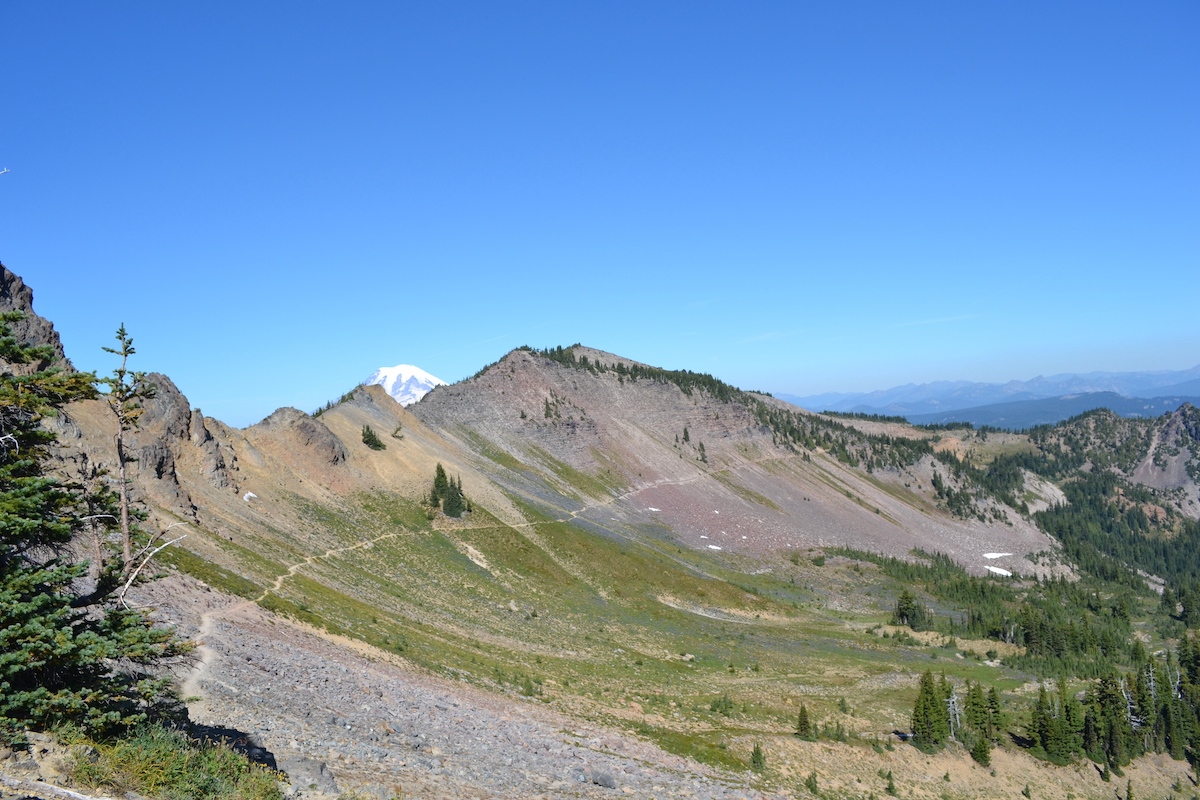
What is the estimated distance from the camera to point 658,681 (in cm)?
5456

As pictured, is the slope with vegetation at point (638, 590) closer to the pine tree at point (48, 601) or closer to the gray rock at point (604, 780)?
the gray rock at point (604, 780)

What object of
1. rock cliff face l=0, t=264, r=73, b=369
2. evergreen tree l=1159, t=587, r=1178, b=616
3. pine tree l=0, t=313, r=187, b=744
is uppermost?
Answer: rock cliff face l=0, t=264, r=73, b=369

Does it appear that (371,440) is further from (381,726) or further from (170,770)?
(170,770)

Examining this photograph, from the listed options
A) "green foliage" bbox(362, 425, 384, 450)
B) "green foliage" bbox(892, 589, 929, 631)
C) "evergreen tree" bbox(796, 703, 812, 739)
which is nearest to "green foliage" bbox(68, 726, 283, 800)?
"evergreen tree" bbox(796, 703, 812, 739)

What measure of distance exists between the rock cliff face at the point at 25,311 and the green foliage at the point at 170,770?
39.2 meters

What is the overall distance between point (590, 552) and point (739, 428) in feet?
333

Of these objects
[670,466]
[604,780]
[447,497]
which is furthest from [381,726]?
[670,466]

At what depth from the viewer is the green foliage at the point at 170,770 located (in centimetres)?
1530

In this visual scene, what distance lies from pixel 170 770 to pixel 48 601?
192 inches

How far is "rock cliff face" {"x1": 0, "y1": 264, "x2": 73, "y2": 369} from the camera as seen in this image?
153 ft

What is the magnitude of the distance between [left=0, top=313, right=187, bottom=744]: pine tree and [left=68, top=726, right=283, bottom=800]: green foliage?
2.52 feet

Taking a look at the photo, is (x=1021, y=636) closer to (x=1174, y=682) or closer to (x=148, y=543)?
(x=1174, y=682)

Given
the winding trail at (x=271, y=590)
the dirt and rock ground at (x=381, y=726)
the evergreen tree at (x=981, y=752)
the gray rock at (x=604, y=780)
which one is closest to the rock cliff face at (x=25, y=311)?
the winding trail at (x=271, y=590)

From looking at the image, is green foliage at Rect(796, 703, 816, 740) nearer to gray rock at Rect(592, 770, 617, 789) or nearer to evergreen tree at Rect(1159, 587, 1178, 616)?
gray rock at Rect(592, 770, 617, 789)
